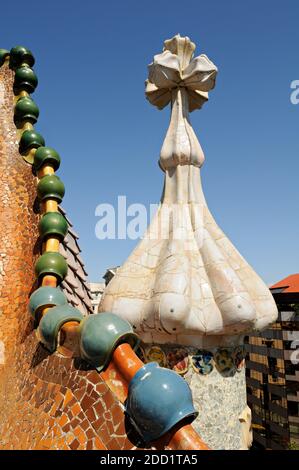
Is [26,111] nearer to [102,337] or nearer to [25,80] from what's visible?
[25,80]

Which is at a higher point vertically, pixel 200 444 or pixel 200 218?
pixel 200 218

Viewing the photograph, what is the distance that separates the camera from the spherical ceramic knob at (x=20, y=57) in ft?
19.4

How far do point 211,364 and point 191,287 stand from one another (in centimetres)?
94

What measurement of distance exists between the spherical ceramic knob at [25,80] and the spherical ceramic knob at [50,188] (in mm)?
1859

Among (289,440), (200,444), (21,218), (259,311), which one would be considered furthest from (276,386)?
(200,444)

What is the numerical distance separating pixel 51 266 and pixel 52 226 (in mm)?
502

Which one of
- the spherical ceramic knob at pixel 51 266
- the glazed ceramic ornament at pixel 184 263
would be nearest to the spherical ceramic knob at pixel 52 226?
the spherical ceramic knob at pixel 51 266

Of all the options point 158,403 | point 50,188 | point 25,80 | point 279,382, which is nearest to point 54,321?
point 158,403

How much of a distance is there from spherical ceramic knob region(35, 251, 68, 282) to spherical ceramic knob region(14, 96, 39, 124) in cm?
231

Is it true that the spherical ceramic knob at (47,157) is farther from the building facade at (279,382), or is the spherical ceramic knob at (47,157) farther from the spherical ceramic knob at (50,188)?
the building facade at (279,382)

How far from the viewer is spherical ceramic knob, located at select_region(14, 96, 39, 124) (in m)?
5.57

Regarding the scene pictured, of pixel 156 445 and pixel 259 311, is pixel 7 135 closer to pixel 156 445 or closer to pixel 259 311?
pixel 259 311
